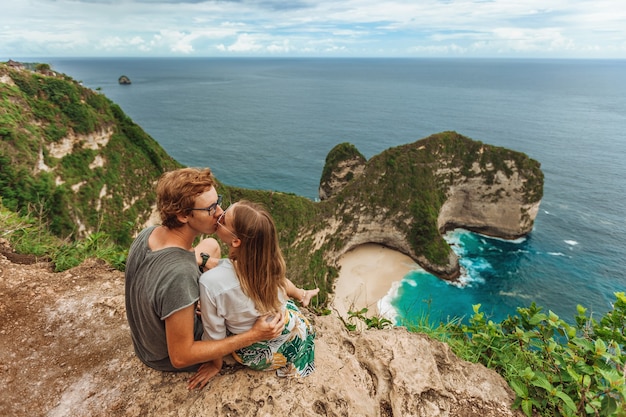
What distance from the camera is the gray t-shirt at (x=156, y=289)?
2.99 m

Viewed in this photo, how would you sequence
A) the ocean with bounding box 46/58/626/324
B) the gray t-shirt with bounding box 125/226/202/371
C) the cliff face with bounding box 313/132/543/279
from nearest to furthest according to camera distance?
1. the gray t-shirt with bounding box 125/226/202/371
2. the ocean with bounding box 46/58/626/324
3. the cliff face with bounding box 313/132/543/279

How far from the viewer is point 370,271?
1428 inches

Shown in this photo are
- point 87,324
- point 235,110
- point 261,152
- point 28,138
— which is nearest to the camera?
point 87,324

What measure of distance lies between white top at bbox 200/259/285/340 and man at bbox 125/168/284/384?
90mm

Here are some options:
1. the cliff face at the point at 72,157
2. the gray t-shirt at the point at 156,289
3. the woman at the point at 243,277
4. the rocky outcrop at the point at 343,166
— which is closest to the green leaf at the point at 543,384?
the woman at the point at 243,277

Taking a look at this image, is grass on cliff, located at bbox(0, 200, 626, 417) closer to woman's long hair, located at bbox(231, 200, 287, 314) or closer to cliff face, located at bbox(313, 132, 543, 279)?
woman's long hair, located at bbox(231, 200, 287, 314)

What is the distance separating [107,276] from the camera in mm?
6168

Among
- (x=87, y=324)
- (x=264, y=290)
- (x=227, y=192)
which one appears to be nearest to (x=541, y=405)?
(x=264, y=290)

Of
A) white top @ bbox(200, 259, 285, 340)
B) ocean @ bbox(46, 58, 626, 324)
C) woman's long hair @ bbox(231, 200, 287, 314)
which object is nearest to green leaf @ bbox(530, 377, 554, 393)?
ocean @ bbox(46, 58, 626, 324)

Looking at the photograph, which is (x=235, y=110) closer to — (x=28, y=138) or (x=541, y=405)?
(x=28, y=138)

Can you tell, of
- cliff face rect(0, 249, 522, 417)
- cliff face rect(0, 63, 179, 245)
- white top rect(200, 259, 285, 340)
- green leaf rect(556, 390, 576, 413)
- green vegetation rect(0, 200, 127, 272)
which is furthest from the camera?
cliff face rect(0, 63, 179, 245)

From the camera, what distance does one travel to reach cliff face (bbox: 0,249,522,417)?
358 centimetres

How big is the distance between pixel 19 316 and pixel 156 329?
3.19 meters

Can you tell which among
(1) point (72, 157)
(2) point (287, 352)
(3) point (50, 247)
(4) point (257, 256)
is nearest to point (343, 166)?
(1) point (72, 157)
